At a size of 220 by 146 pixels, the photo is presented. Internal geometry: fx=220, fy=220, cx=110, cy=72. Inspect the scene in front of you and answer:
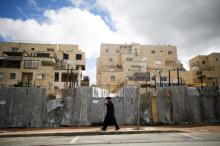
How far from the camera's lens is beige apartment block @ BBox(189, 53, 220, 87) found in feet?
180

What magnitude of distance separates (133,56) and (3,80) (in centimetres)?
3201

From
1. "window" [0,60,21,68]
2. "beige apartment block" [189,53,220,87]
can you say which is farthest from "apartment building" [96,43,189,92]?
"window" [0,60,21,68]

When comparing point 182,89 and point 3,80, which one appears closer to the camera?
point 182,89

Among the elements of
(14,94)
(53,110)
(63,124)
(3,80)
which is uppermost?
(3,80)

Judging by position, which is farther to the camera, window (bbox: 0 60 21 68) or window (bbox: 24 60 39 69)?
window (bbox: 0 60 21 68)

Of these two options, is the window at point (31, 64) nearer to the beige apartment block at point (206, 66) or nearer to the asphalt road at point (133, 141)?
the beige apartment block at point (206, 66)

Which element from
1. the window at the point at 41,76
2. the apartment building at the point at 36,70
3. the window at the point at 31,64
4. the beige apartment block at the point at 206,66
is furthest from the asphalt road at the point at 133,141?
the beige apartment block at the point at 206,66

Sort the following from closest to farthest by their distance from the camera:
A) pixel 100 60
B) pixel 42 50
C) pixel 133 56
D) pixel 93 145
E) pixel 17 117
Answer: pixel 93 145 → pixel 17 117 → pixel 42 50 → pixel 133 56 → pixel 100 60

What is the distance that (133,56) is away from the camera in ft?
194

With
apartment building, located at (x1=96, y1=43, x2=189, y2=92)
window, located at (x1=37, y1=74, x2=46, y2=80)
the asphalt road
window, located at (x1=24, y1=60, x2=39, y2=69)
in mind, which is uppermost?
apartment building, located at (x1=96, y1=43, x2=189, y2=92)

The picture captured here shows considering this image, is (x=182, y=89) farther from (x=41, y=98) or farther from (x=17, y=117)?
(x=17, y=117)

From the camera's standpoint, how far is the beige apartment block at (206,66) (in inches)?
2164

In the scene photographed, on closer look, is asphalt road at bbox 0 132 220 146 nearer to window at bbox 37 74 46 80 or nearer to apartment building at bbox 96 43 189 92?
window at bbox 37 74 46 80

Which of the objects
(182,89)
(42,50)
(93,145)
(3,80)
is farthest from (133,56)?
(93,145)
